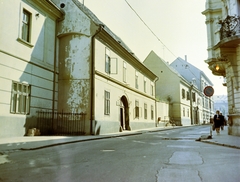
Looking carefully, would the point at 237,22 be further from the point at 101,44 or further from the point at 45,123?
the point at 45,123

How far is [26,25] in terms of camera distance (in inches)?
596

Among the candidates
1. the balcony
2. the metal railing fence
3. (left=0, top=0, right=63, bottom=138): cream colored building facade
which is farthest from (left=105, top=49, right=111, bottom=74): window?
the balcony

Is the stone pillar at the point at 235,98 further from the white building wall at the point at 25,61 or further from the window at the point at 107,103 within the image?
the white building wall at the point at 25,61

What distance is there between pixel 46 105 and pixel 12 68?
3.75m

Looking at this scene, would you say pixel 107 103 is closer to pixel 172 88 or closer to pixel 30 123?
pixel 30 123

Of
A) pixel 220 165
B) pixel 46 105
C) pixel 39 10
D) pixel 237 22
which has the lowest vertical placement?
pixel 220 165

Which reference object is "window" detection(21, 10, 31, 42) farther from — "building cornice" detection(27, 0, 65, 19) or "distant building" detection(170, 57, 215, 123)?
"distant building" detection(170, 57, 215, 123)

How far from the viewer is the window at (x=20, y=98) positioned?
13.6 m

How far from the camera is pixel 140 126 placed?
28.9 meters

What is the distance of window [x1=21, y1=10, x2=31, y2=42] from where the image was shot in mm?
14820

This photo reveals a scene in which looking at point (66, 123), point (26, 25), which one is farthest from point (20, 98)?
point (26, 25)

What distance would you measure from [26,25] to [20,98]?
14.4 feet

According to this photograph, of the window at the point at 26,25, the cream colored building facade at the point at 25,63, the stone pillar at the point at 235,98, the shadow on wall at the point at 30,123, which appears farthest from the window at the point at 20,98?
the stone pillar at the point at 235,98

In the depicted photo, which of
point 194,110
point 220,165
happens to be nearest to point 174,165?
point 220,165
